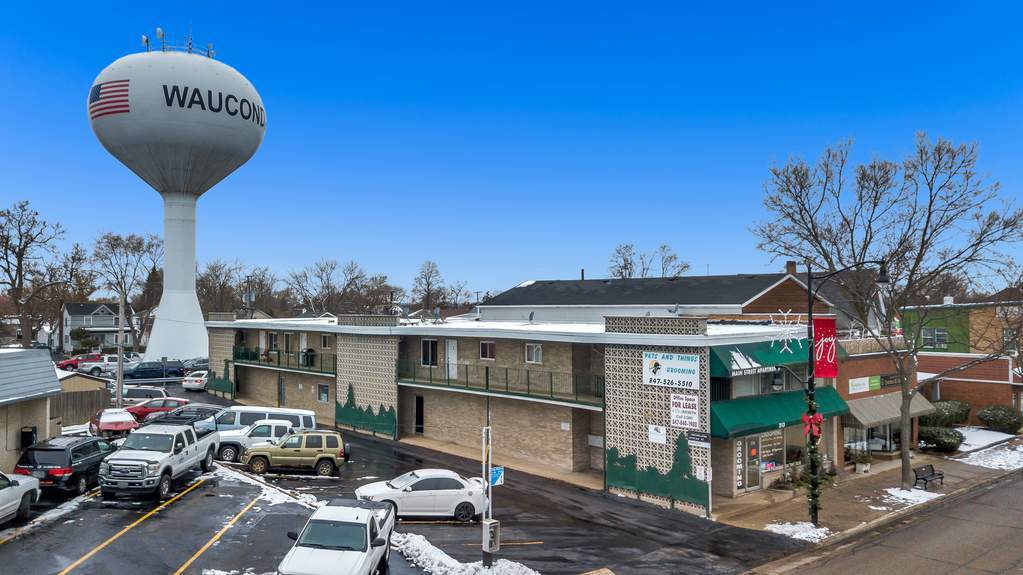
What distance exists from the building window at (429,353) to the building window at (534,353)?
6.30 metres

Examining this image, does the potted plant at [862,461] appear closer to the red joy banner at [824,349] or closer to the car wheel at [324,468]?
the red joy banner at [824,349]

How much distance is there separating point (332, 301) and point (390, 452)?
81.3m

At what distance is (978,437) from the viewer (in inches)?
1475

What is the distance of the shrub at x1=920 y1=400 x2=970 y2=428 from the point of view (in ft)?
124

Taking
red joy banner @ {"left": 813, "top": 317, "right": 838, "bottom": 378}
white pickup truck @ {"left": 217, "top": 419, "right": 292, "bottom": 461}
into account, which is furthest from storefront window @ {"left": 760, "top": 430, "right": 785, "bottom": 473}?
white pickup truck @ {"left": 217, "top": 419, "right": 292, "bottom": 461}

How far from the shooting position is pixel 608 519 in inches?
860

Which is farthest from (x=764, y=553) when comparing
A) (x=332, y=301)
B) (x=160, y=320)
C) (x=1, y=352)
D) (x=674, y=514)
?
(x=332, y=301)

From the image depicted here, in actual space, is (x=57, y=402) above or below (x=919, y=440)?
above

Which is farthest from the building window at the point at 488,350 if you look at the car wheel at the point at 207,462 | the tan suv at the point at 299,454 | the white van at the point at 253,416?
the car wheel at the point at 207,462

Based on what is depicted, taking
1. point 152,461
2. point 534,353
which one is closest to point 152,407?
point 152,461

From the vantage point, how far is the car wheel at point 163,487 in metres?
20.7

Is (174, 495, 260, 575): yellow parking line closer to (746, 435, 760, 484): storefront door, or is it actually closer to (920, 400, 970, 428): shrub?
(746, 435, 760, 484): storefront door

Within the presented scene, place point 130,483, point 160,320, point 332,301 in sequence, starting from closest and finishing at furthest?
1. point 130,483
2. point 160,320
3. point 332,301

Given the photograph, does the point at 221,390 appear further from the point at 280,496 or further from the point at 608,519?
the point at 608,519
